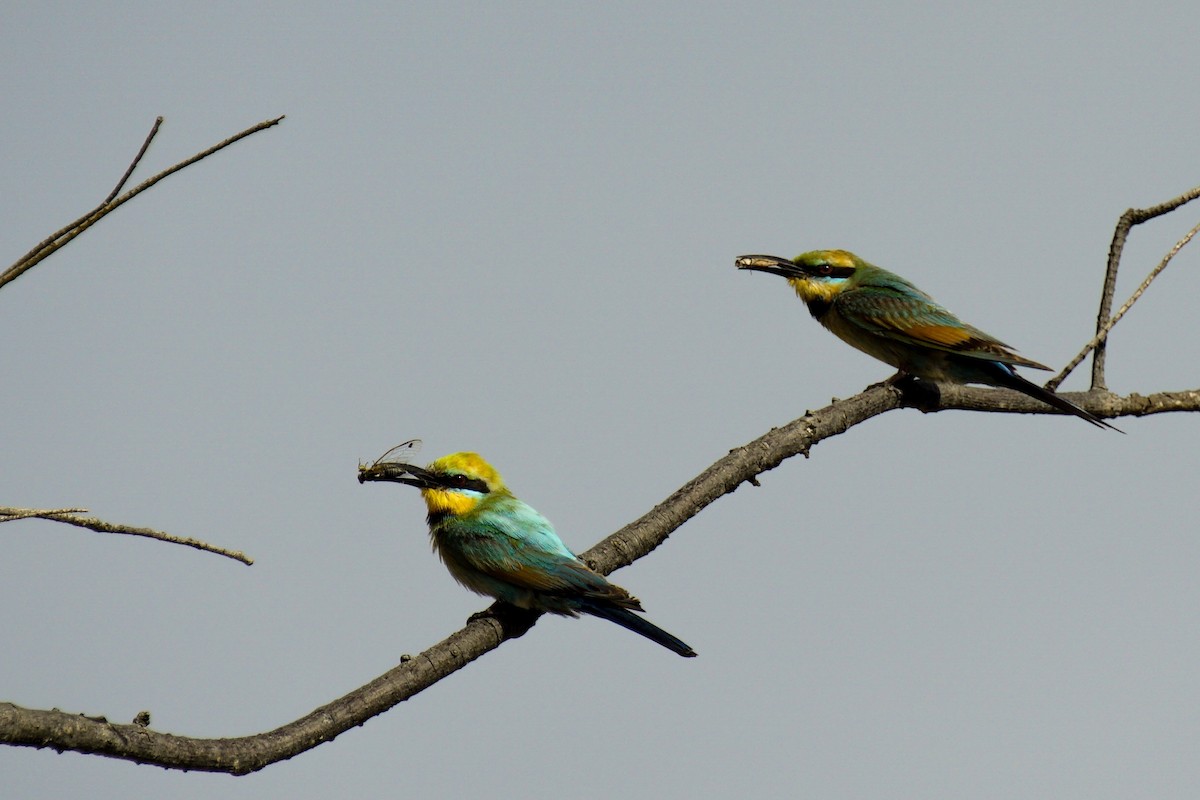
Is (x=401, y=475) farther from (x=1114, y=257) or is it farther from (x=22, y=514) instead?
(x=22, y=514)

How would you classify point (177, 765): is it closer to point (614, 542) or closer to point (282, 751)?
point (282, 751)

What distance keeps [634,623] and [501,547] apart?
629 millimetres

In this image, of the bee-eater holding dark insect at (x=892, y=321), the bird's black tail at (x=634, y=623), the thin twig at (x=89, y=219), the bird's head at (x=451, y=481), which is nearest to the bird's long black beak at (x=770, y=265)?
the bee-eater holding dark insect at (x=892, y=321)

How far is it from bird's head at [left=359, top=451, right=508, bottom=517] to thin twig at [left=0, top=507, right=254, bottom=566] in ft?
10.2

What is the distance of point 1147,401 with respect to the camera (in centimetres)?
454

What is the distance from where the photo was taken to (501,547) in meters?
4.53

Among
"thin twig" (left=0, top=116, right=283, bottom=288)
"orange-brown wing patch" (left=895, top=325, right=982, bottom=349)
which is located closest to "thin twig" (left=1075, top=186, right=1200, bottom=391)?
"orange-brown wing patch" (left=895, top=325, right=982, bottom=349)

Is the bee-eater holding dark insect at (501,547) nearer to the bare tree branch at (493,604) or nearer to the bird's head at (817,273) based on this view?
the bare tree branch at (493,604)

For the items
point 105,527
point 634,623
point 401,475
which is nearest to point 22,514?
point 105,527

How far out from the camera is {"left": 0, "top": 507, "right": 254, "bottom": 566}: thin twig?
1.58m

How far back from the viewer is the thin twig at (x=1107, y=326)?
13.1 feet

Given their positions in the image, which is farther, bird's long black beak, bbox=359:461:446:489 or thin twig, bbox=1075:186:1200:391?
bird's long black beak, bbox=359:461:446:489

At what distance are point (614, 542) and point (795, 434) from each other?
25.7 inches

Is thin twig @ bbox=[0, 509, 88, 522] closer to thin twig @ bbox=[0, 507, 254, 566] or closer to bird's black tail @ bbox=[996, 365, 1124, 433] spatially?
thin twig @ bbox=[0, 507, 254, 566]
